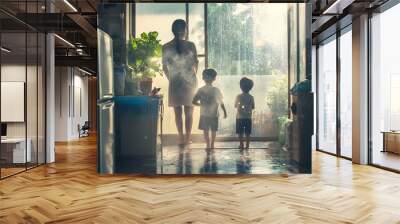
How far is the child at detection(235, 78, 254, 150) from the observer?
19.7 ft

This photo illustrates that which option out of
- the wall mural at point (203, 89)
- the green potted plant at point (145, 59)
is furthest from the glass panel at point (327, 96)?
the green potted plant at point (145, 59)

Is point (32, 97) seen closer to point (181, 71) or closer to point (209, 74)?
point (181, 71)

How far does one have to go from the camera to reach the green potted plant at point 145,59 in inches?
235

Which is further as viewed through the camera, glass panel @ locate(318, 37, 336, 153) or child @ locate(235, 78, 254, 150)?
glass panel @ locate(318, 37, 336, 153)

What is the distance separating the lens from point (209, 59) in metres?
6.01

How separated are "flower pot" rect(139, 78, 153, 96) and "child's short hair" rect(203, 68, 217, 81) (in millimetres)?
882

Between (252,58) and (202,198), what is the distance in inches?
101

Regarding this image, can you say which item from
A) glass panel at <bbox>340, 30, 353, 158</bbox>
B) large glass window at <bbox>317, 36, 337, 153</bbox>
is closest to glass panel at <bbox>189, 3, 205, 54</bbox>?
glass panel at <bbox>340, 30, 353, 158</bbox>

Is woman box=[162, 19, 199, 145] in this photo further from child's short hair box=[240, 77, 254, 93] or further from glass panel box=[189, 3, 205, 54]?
child's short hair box=[240, 77, 254, 93]

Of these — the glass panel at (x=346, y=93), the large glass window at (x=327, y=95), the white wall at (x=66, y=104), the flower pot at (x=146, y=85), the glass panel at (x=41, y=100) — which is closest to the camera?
the flower pot at (x=146, y=85)

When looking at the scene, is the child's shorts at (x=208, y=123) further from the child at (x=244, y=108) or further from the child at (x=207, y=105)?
the child at (x=244, y=108)

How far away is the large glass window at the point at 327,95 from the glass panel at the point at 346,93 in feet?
1.37

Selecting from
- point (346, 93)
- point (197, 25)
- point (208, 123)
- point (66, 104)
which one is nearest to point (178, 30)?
point (197, 25)

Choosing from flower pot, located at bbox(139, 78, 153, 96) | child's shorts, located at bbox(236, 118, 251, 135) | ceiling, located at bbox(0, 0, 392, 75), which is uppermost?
ceiling, located at bbox(0, 0, 392, 75)
